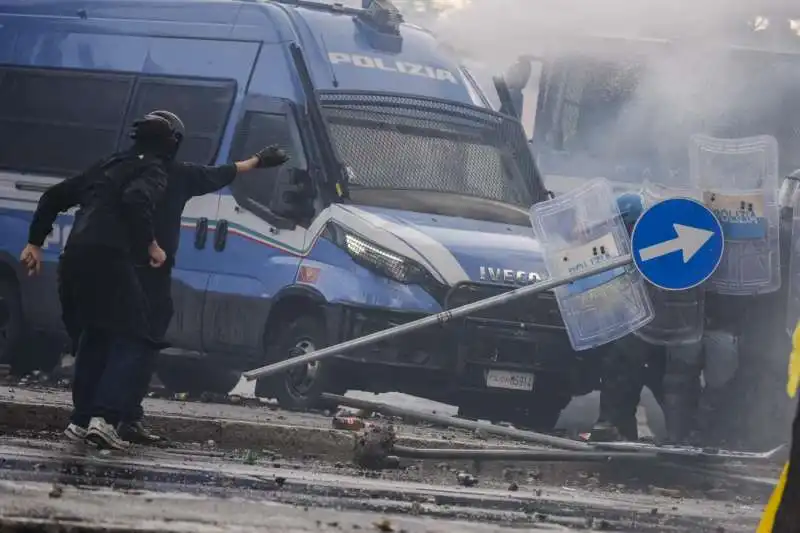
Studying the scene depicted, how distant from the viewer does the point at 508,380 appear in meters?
12.5

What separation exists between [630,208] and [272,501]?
5.41m

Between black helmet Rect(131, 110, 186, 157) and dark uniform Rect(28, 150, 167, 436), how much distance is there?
65mm

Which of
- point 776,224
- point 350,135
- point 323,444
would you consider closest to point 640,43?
point 350,135

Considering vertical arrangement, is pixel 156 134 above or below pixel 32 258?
above

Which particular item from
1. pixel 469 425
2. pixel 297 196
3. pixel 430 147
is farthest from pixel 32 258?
pixel 430 147

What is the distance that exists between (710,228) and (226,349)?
4.05m

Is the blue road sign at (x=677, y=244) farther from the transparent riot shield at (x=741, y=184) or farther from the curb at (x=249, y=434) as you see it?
the curb at (x=249, y=434)

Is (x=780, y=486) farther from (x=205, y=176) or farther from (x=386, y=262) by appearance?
(x=386, y=262)

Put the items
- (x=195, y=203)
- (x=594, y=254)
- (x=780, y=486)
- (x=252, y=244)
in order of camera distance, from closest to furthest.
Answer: (x=780, y=486), (x=594, y=254), (x=252, y=244), (x=195, y=203)

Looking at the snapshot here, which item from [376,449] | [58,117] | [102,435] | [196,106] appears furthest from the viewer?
[58,117]

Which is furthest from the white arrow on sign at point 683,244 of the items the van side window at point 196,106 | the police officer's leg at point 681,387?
the van side window at point 196,106

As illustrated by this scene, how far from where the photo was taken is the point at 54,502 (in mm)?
5977

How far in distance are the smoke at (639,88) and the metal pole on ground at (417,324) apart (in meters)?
5.38

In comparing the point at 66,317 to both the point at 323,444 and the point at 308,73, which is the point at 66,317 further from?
the point at 308,73
